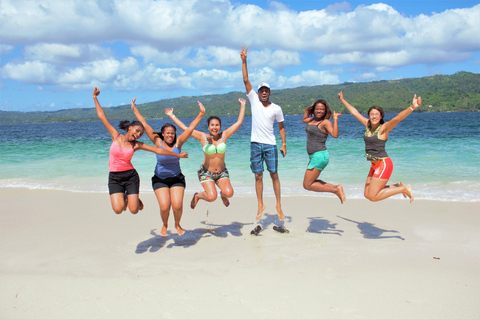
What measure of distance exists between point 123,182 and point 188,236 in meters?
1.47

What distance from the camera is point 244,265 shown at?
4656 millimetres

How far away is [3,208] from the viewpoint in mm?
7848

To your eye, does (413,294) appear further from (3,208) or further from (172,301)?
(3,208)

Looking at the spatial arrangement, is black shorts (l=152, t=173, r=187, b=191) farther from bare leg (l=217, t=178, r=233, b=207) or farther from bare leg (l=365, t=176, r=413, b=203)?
bare leg (l=365, t=176, r=413, b=203)

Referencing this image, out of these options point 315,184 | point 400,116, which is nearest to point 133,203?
point 315,184

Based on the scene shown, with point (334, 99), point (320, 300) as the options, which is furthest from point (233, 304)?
point (334, 99)

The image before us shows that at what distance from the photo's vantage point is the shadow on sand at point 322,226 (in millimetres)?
6090

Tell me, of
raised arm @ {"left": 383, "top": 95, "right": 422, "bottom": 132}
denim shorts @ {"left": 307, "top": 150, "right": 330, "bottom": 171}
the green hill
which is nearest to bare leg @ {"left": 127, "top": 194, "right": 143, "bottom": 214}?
denim shorts @ {"left": 307, "top": 150, "right": 330, "bottom": 171}

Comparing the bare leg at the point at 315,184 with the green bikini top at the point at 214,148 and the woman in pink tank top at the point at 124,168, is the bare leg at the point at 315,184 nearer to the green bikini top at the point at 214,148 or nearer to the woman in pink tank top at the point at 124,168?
the green bikini top at the point at 214,148

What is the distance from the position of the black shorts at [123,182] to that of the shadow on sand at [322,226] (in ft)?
10.4

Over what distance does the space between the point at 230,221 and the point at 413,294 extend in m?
3.77

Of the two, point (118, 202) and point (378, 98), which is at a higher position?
point (378, 98)

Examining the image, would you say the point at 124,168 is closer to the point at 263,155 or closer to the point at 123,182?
the point at 123,182

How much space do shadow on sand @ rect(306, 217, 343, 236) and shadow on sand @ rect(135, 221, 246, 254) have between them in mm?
1334
